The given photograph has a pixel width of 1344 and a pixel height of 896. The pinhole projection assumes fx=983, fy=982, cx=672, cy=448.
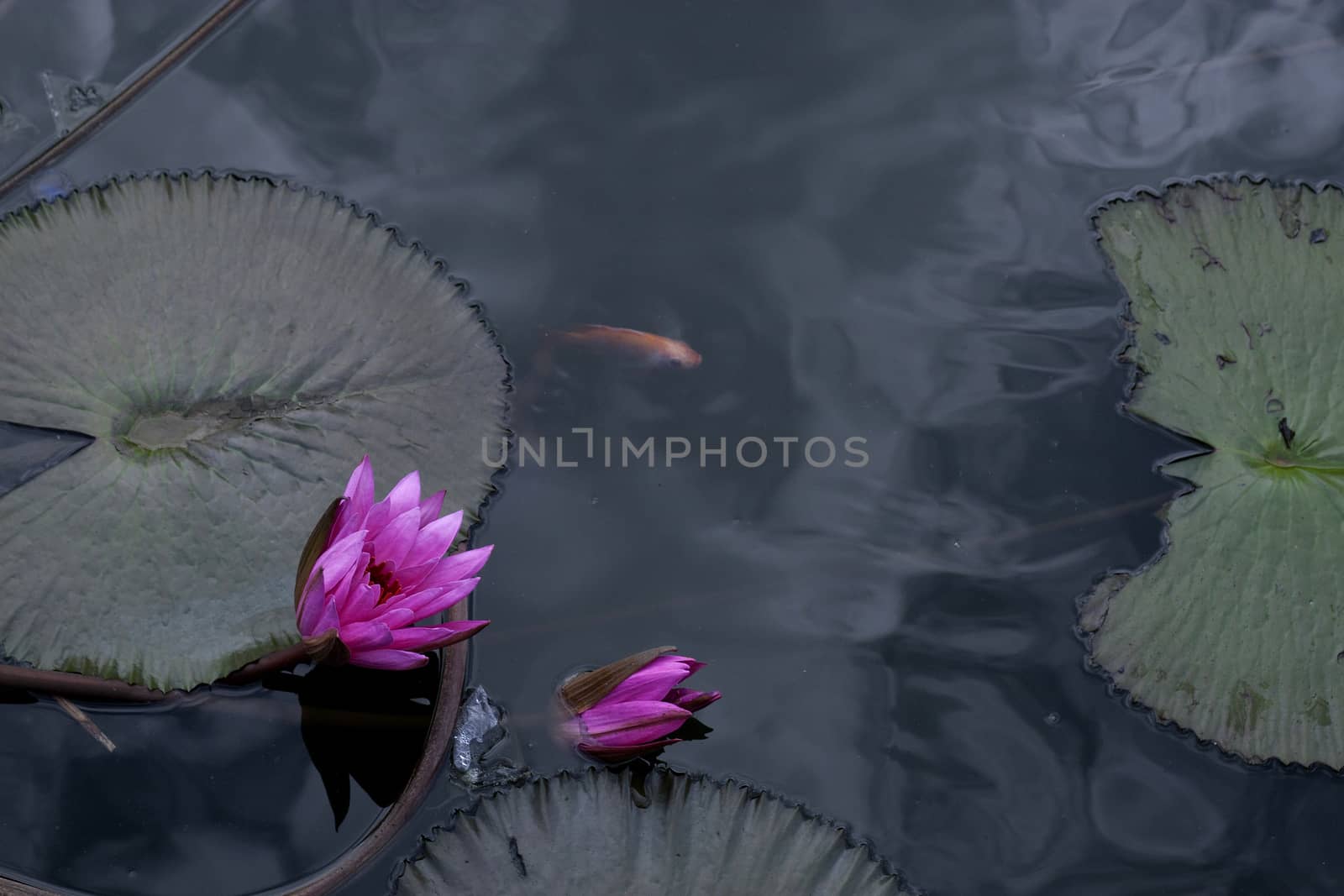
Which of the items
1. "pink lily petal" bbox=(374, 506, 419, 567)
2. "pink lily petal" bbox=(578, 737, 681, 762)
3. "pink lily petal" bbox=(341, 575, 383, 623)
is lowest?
"pink lily petal" bbox=(578, 737, 681, 762)

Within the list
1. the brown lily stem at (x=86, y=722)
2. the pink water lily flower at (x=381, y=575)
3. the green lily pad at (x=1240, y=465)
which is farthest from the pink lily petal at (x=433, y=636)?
the green lily pad at (x=1240, y=465)

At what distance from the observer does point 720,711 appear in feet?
7.53

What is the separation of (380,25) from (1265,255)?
105 inches

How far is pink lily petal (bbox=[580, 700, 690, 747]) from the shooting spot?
1999 mm

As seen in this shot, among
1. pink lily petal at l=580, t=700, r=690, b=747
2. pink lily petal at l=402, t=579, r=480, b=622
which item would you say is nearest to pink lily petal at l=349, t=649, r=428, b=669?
pink lily petal at l=402, t=579, r=480, b=622

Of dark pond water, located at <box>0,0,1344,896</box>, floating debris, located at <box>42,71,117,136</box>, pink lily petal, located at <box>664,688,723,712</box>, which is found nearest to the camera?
pink lily petal, located at <box>664,688,723,712</box>

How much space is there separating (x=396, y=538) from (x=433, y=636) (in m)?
0.21

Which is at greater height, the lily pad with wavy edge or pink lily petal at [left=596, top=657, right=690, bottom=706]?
pink lily petal at [left=596, top=657, right=690, bottom=706]

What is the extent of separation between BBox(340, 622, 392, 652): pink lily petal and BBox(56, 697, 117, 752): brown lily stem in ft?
A: 2.06

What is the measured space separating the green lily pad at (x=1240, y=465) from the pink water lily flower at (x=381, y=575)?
1.54 metres

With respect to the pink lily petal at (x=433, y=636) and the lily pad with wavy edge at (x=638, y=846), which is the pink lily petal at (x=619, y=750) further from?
the pink lily petal at (x=433, y=636)

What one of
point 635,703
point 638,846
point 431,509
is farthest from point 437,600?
point 638,846

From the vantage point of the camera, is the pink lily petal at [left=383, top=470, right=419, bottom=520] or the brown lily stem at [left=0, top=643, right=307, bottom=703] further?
the brown lily stem at [left=0, top=643, right=307, bottom=703]

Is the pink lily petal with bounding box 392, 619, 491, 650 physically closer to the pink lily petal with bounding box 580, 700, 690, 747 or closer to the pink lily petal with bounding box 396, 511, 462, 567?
the pink lily petal with bounding box 396, 511, 462, 567
